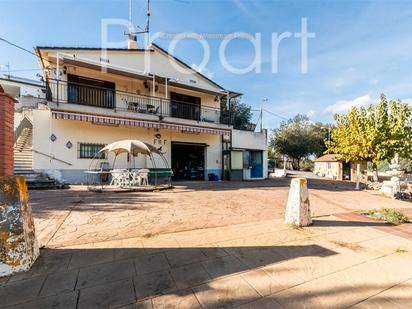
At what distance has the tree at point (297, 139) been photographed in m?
32.8

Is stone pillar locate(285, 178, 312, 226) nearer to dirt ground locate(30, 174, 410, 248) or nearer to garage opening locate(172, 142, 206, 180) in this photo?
dirt ground locate(30, 174, 410, 248)

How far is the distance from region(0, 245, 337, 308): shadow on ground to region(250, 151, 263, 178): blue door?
14968 millimetres

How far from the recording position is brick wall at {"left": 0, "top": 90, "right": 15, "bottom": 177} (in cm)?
297

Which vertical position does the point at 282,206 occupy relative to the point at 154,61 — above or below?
below

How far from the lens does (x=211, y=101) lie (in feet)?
57.7

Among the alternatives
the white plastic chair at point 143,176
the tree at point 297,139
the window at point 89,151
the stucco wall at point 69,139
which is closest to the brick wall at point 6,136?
the white plastic chair at point 143,176

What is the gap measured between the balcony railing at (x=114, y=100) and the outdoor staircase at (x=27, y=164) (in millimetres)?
2735

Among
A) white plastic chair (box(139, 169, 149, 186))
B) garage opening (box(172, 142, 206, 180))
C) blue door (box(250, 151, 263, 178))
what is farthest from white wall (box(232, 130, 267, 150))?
white plastic chair (box(139, 169, 149, 186))

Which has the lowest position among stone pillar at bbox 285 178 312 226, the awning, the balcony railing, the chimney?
stone pillar at bbox 285 178 312 226

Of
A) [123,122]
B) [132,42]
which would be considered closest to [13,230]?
[123,122]

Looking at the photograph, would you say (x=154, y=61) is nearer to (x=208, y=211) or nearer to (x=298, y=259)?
(x=208, y=211)

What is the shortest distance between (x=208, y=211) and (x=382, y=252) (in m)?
3.94

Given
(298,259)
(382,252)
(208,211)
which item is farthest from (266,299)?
(208,211)

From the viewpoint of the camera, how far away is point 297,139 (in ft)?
107
